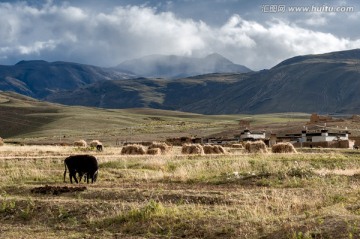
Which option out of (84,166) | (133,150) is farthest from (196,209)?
(133,150)

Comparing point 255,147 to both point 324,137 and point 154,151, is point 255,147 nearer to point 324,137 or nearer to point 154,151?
point 154,151

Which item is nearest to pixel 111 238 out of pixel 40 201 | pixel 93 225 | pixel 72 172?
pixel 93 225

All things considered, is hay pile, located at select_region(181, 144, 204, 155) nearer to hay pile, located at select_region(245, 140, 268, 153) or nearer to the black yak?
hay pile, located at select_region(245, 140, 268, 153)

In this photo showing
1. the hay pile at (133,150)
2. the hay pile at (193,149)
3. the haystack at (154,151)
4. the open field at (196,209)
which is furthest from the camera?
the hay pile at (133,150)

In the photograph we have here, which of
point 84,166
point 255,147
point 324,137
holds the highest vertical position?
point 84,166

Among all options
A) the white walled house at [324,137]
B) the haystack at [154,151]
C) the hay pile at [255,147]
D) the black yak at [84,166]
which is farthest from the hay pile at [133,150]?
the white walled house at [324,137]

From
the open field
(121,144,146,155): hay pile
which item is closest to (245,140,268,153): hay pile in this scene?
(121,144,146,155): hay pile

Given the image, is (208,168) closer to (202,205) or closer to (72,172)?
(72,172)

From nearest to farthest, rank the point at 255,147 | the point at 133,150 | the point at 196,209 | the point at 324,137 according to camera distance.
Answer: the point at 196,209
the point at 133,150
the point at 255,147
the point at 324,137

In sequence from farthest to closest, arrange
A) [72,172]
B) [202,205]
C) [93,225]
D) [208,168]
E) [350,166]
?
[350,166] → [208,168] → [72,172] → [202,205] → [93,225]

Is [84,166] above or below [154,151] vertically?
above

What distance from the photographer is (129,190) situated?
19.6 metres

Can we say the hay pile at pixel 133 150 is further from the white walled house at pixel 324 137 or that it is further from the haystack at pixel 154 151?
the white walled house at pixel 324 137

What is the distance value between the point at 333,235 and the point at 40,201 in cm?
1068
